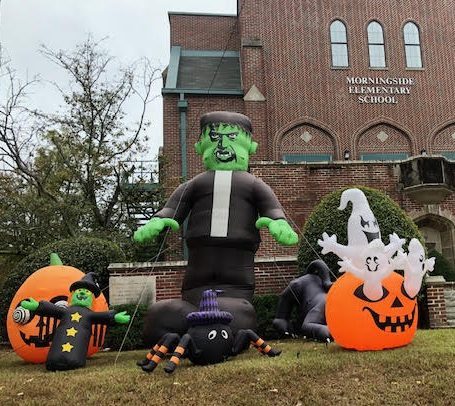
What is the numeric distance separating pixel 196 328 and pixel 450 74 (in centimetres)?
2042

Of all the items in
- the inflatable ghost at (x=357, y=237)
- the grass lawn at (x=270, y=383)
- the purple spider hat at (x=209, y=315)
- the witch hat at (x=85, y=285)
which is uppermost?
the inflatable ghost at (x=357, y=237)

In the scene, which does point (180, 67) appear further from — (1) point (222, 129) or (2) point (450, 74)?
(1) point (222, 129)

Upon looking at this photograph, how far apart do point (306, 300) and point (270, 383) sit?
3.00m

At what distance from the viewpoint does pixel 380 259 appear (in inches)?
215

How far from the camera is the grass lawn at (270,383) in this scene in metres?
4.26

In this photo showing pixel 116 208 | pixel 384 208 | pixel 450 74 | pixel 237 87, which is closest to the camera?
pixel 384 208

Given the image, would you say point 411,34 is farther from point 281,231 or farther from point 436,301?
point 281,231

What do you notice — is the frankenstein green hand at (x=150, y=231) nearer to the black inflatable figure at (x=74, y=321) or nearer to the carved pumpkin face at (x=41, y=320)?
the black inflatable figure at (x=74, y=321)

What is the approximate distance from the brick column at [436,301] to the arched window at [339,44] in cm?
1455

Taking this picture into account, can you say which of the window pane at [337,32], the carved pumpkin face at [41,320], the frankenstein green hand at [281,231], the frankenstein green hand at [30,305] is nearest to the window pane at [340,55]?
the window pane at [337,32]

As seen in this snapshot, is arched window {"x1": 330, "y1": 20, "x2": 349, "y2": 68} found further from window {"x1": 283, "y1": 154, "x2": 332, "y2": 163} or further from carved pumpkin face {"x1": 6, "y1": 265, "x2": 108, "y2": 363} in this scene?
carved pumpkin face {"x1": 6, "y1": 265, "x2": 108, "y2": 363}

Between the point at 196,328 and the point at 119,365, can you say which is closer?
the point at 196,328

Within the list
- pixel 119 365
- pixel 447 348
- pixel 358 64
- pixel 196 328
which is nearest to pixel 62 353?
pixel 119 365

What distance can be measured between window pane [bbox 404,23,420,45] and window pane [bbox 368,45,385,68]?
3.98 feet
